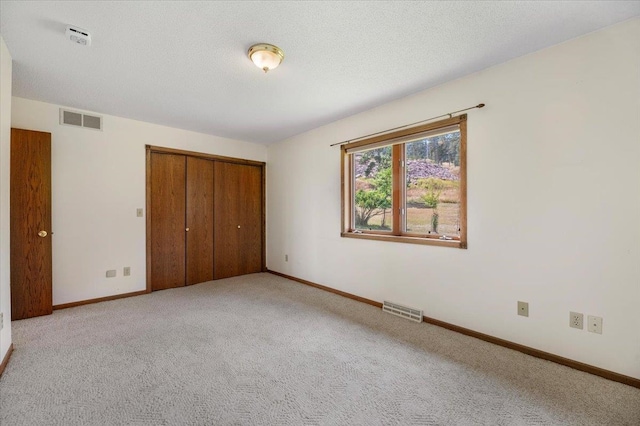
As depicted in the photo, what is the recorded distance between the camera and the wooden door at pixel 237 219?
472 cm

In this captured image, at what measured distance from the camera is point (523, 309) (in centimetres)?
227

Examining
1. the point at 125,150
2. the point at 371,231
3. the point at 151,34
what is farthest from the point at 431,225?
the point at 125,150

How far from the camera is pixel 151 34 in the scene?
197 centimetres

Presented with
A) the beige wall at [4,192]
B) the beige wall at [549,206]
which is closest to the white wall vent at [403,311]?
the beige wall at [549,206]

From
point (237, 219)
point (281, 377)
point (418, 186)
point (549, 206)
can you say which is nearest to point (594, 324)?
point (549, 206)

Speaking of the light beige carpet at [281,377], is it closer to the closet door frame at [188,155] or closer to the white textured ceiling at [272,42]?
the closet door frame at [188,155]

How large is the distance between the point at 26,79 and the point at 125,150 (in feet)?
3.99

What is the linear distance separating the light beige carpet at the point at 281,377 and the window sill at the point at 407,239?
0.83 m

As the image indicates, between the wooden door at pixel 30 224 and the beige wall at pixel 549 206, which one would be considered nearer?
the beige wall at pixel 549 206

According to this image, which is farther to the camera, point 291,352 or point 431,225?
point 431,225

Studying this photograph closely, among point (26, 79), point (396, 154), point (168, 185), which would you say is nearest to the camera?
point (26, 79)

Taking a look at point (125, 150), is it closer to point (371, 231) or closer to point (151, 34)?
point (151, 34)

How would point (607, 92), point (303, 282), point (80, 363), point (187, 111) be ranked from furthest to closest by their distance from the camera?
1. point (303, 282)
2. point (187, 111)
3. point (80, 363)
4. point (607, 92)

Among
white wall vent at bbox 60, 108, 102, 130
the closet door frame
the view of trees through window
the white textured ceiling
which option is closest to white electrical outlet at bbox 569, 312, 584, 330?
the view of trees through window
